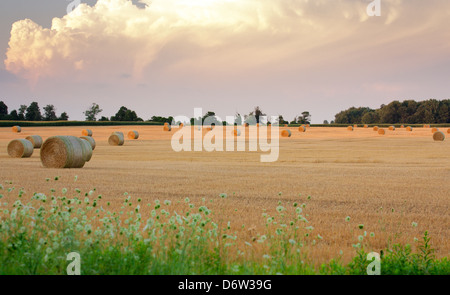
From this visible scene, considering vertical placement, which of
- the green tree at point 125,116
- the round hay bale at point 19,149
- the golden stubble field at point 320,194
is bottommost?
the golden stubble field at point 320,194

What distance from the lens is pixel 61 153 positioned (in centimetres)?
2328

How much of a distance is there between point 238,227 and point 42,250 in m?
4.18

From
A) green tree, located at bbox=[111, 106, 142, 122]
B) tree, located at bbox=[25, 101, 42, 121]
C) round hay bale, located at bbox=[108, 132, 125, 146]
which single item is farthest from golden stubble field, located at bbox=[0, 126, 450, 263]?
tree, located at bbox=[25, 101, 42, 121]

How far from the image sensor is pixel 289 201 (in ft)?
41.6

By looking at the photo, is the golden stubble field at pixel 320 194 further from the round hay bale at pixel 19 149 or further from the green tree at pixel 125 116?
the green tree at pixel 125 116

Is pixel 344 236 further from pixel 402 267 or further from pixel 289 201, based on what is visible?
pixel 289 201

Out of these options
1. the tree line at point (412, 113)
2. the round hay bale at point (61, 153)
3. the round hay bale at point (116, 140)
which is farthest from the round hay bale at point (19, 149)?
the tree line at point (412, 113)

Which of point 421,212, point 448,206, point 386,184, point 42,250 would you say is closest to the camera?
point 42,250

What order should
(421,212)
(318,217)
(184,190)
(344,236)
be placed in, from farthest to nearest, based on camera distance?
(184,190), (421,212), (318,217), (344,236)

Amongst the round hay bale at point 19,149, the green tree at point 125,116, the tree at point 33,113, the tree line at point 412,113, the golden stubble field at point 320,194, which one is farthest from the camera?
the tree at point 33,113

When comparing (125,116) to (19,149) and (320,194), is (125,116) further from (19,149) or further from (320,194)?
(320,194)

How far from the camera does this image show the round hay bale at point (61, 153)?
2322cm

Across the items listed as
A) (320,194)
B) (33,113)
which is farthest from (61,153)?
(33,113)
